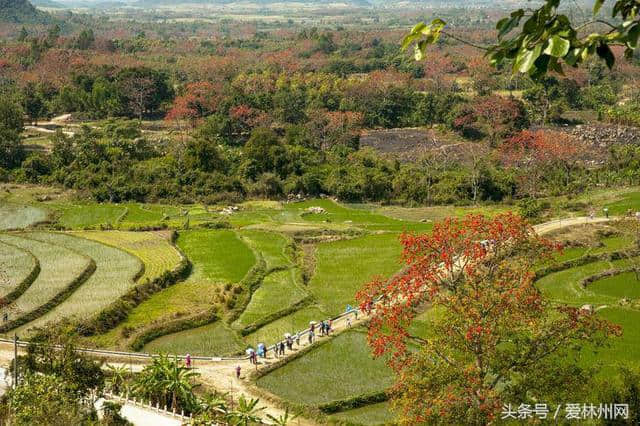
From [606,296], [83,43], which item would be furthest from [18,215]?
[83,43]

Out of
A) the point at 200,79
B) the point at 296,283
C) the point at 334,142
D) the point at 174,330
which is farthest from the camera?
the point at 200,79

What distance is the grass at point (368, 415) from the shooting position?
66.0 ft

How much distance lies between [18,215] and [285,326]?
24.6m

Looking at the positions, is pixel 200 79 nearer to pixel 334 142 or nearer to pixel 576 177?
pixel 334 142

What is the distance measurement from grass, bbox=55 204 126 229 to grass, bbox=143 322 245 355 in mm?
17388

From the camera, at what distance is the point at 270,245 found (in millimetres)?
37688

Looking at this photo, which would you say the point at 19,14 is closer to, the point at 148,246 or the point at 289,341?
the point at 148,246

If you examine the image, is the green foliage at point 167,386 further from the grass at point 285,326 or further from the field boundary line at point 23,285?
the field boundary line at point 23,285

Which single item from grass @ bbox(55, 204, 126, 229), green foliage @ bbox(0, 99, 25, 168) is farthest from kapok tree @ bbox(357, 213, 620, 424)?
green foliage @ bbox(0, 99, 25, 168)

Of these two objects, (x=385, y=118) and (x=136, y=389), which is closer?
(x=136, y=389)

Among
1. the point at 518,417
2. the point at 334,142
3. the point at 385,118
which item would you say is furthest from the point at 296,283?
the point at 385,118

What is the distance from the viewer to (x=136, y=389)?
2019 cm

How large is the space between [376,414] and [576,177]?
35.8m

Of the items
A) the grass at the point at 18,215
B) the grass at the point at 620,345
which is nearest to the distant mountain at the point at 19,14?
the grass at the point at 18,215
